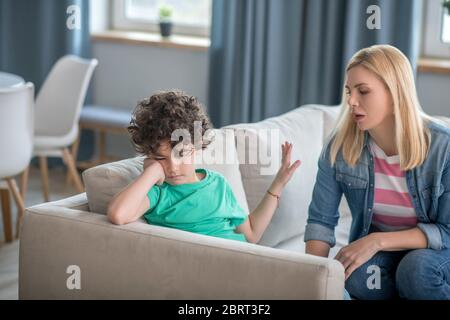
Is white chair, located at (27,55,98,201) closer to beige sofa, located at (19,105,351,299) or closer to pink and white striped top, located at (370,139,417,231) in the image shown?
beige sofa, located at (19,105,351,299)

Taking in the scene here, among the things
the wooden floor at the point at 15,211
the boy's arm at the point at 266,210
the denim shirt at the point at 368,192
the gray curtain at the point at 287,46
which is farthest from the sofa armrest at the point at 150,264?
the gray curtain at the point at 287,46

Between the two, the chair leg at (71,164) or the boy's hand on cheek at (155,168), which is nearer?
the boy's hand on cheek at (155,168)

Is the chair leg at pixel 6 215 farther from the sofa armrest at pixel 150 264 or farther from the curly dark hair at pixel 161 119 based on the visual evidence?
the curly dark hair at pixel 161 119

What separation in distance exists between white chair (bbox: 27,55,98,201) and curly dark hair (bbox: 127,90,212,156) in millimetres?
2305

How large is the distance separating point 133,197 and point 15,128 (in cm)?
178

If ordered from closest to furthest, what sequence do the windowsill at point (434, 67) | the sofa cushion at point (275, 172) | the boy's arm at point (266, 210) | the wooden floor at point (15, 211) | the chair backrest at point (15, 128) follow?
the boy's arm at point (266, 210)
the sofa cushion at point (275, 172)
the wooden floor at point (15, 211)
the chair backrest at point (15, 128)
the windowsill at point (434, 67)

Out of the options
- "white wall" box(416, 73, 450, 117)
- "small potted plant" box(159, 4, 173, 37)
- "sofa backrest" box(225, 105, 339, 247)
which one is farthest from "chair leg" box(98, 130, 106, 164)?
"sofa backrest" box(225, 105, 339, 247)

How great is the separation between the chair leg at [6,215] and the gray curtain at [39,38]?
144 centimetres

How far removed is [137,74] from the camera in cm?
536

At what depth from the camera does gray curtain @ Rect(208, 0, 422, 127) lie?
4.19 metres

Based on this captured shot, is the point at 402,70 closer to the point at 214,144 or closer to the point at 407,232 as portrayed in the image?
the point at 407,232

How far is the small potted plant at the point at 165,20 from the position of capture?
518 centimetres
